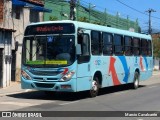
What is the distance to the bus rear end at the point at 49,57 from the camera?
16.3 meters

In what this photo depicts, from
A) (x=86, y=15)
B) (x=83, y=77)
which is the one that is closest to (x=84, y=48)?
(x=83, y=77)

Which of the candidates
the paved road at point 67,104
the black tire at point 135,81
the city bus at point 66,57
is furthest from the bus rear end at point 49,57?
the black tire at point 135,81

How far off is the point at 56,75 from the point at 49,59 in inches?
28.2

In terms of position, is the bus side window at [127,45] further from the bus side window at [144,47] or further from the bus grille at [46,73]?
the bus grille at [46,73]

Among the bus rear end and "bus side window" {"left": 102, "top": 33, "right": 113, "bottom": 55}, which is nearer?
the bus rear end

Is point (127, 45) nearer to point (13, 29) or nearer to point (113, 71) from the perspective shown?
point (113, 71)

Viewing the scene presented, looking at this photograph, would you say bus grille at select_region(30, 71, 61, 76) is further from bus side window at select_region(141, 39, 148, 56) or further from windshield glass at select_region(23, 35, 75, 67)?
bus side window at select_region(141, 39, 148, 56)

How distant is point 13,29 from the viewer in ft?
80.0

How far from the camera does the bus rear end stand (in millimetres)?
16281

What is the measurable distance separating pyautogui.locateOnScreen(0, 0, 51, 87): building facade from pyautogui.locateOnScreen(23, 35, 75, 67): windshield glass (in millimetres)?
4394

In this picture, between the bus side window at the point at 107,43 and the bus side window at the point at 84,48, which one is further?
the bus side window at the point at 107,43

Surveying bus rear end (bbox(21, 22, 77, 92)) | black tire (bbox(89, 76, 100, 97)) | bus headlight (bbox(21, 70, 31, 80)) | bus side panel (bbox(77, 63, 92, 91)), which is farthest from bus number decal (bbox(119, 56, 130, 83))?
bus headlight (bbox(21, 70, 31, 80))

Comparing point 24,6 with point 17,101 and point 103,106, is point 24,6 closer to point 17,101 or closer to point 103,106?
point 17,101

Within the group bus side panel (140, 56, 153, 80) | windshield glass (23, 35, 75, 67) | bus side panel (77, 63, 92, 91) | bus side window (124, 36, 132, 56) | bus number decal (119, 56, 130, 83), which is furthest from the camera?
bus side panel (140, 56, 153, 80)
